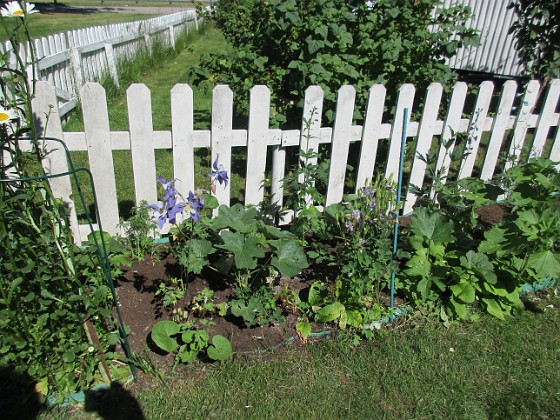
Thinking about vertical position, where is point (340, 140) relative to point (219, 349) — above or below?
above

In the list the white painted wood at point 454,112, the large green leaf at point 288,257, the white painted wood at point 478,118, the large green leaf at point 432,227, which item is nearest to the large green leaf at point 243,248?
the large green leaf at point 288,257

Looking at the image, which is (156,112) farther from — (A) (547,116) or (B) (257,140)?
(A) (547,116)

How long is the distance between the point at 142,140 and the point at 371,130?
1736mm

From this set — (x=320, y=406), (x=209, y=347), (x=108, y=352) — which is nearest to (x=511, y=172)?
(x=320, y=406)

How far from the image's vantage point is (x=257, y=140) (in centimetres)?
328

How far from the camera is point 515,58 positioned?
30.0ft

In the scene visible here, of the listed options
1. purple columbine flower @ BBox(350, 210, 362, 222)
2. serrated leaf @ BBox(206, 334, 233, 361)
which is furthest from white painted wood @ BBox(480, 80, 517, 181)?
serrated leaf @ BBox(206, 334, 233, 361)

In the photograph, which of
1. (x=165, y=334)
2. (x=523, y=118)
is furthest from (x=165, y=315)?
(x=523, y=118)

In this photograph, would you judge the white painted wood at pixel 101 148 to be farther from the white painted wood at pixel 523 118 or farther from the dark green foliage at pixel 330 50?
the white painted wood at pixel 523 118

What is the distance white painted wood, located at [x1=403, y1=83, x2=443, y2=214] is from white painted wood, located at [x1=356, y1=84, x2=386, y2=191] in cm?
35

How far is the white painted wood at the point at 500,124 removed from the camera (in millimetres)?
4051

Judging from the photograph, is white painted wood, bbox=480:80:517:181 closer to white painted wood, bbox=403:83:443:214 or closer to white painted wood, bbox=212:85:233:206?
white painted wood, bbox=403:83:443:214

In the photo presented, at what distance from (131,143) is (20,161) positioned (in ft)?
3.41

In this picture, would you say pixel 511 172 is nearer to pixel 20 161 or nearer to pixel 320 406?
pixel 320 406
